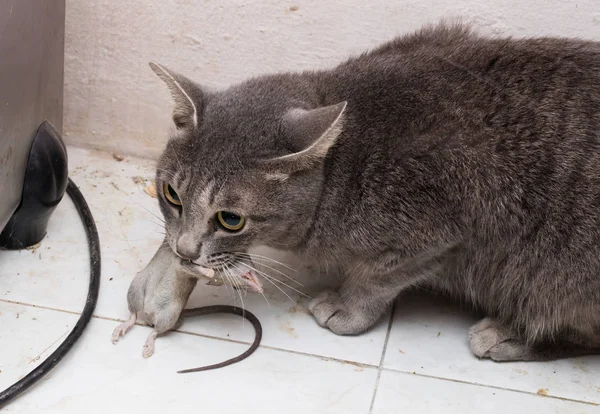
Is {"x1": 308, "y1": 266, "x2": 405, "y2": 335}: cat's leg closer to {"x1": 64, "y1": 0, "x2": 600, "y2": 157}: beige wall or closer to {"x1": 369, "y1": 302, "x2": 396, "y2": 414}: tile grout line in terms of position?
{"x1": 369, "y1": 302, "x2": 396, "y2": 414}: tile grout line

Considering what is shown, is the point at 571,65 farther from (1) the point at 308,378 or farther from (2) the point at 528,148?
(1) the point at 308,378

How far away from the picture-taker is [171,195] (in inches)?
71.4

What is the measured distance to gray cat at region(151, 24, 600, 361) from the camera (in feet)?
5.71

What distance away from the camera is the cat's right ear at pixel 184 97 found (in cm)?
174

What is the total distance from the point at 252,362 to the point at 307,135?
593 mm

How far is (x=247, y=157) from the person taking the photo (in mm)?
1710

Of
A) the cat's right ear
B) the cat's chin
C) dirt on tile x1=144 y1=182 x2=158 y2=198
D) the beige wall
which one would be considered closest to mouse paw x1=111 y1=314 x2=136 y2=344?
the cat's chin

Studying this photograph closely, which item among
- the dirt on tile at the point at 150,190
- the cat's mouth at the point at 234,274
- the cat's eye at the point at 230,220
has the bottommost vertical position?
the dirt on tile at the point at 150,190

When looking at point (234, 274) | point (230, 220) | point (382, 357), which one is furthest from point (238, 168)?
point (382, 357)

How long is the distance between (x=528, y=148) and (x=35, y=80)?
46.7 inches

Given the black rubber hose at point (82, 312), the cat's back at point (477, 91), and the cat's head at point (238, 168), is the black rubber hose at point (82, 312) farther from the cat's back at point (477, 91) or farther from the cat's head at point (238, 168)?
the cat's back at point (477, 91)

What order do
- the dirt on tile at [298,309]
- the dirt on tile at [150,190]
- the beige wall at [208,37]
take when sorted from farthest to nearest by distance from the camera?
the dirt on tile at [150,190]
the beige wall at [208,37]
the dirt on tile at [298,309]

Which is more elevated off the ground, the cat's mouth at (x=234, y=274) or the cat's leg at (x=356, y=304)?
the cat's mouth at (x=234, y=274)

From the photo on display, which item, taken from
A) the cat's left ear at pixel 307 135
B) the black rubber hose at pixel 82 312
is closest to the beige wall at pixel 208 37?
the black rubber hose at pixel 82 312
